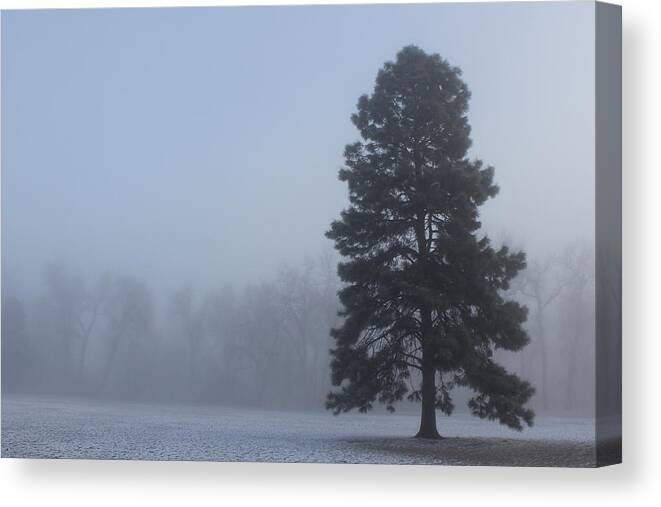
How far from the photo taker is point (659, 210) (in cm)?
1769

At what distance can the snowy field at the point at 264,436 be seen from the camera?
17.8 metres

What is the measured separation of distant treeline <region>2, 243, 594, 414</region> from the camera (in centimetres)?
1834

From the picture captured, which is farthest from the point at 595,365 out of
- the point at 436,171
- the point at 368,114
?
the point at 368,114

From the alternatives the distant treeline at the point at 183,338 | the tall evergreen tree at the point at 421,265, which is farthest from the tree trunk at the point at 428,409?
the distant treeline at the point at 183,338

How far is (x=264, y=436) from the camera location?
18.4 m

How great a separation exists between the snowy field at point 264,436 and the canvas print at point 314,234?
1.3 inches

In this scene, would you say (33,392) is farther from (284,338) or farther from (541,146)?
(541,146)

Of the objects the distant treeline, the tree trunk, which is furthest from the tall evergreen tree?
the distant treeline

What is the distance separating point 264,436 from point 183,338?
75.8 inches

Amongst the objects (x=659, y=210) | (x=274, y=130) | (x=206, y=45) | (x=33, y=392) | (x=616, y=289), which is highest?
(x=206, y=45)

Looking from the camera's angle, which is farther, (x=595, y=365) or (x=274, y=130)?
(x=274, y=130)

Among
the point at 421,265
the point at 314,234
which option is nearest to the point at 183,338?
the point at 314,234

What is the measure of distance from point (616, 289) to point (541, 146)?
2.35 meters

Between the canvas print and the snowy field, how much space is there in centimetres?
3
